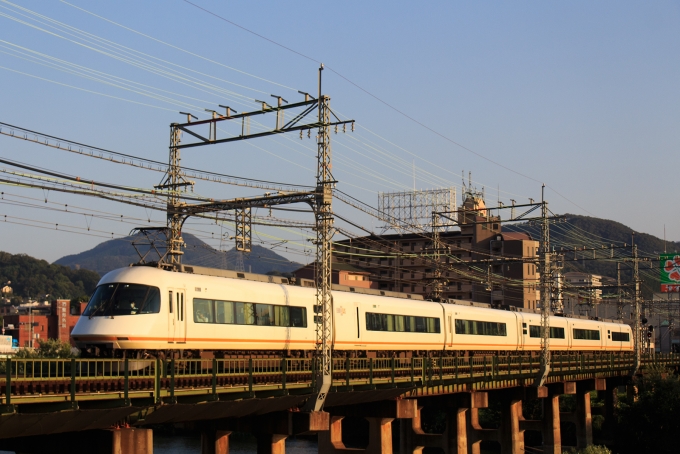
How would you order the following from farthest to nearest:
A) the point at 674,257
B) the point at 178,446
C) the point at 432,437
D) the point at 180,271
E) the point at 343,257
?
the point at 343,257
the point at 178,446
the point at 674,257
the point at 432,437
the point at 180,271

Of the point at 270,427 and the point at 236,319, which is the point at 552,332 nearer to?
the point at 270,427

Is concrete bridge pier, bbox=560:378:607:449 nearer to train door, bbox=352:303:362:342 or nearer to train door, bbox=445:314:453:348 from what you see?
train door, bbox=445:314:453:348

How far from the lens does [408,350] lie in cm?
4666

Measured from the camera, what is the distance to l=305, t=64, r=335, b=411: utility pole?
31.8 m

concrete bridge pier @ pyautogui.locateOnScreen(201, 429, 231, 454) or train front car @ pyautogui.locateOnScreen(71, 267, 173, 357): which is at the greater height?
train front car @ pyautogui.locateOnScreen(71, 267, 173, 357)

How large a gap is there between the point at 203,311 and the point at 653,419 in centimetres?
5029

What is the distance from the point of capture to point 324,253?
3216 centimetres

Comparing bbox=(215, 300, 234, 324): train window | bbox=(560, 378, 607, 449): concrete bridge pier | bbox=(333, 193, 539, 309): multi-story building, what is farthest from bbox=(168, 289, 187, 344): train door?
bbox=(333, 193, 539, 309): multi-story building

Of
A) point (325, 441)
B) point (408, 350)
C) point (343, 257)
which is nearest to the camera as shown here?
point (325, 441)

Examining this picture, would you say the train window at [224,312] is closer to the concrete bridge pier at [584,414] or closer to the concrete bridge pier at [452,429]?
the concrete bridge pier at [452,429]

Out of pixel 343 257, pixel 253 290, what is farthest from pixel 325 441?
pixel 343 257

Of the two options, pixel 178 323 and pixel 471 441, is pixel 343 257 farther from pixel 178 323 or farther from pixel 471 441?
pixel 178 323

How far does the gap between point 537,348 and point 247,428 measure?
3602 cm

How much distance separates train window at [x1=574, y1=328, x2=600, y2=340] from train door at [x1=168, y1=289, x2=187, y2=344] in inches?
1957
